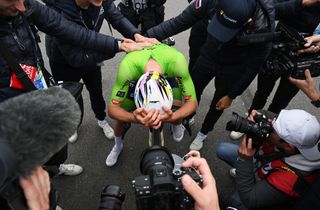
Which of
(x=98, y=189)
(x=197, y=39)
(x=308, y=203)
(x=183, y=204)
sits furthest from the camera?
(x=197, y=39)

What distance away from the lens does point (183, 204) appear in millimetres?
1623

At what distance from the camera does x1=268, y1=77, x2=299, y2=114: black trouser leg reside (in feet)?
11.0

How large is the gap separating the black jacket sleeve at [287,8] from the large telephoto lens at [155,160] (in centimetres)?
208

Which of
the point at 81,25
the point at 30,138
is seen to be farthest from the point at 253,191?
the point at 81,25

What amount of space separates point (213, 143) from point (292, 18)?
1.78 m

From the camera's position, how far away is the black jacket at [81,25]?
8.97 feet

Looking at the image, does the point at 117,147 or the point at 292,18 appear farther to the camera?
the point at 117,147

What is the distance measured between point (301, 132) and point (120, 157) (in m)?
2.30

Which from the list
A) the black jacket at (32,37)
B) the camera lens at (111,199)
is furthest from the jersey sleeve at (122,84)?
the camera lens at (111,199)

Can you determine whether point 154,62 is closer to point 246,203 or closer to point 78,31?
point 78,31

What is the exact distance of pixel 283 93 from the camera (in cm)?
345

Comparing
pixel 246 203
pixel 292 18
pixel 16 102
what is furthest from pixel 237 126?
pixel 16 102

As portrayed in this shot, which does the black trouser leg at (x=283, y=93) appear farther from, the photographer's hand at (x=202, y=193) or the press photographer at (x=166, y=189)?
the photographer's hand at (x=202, y=193)

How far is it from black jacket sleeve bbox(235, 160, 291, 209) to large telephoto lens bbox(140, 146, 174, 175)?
0.77 m
